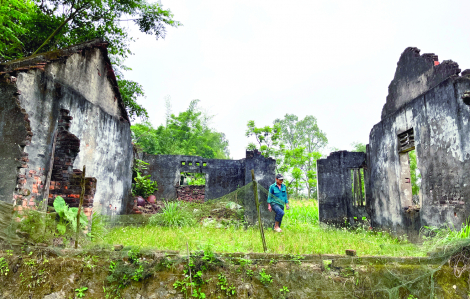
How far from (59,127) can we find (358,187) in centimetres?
955

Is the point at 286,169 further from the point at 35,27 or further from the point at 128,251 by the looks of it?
the point at 128,251

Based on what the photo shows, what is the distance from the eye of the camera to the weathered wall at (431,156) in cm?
605

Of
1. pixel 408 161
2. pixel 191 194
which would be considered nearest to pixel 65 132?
pixel 408 161

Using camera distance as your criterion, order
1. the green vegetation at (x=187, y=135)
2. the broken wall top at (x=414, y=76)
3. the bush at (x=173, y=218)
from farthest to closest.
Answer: the green vegetation at (x=187, y=135) < the bush at (x=173, y=218) < the broken wall top at (x=414, y=76)

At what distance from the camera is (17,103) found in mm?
5465

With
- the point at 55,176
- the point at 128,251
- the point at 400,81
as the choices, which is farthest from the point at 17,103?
the point at 400,81

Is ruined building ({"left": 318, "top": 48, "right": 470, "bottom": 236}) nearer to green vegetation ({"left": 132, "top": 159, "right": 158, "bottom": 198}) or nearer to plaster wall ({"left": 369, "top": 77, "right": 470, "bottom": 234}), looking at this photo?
plaster wall ({"left": 369, "top": 77, "right": 470, "bottom": 234})

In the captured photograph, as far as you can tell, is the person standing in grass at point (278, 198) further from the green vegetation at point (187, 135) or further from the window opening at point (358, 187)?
the green vegetation at point (187, 135)

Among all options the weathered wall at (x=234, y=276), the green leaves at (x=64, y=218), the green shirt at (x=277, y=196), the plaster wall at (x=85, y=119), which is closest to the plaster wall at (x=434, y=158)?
the weathered wall at (x=234, y=276)

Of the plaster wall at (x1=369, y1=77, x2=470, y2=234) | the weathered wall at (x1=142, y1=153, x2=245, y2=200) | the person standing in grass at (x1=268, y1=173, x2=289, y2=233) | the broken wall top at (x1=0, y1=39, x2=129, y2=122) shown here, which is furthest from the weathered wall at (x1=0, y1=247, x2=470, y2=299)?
the weathered wall at (x1=142, y1=153, x2=245, y2=200)

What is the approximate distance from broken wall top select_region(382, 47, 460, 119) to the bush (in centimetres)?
711

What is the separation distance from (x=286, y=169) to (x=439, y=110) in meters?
18.1

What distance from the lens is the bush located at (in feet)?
30.0

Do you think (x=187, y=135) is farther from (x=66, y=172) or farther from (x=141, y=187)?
(x=66, y=172)
